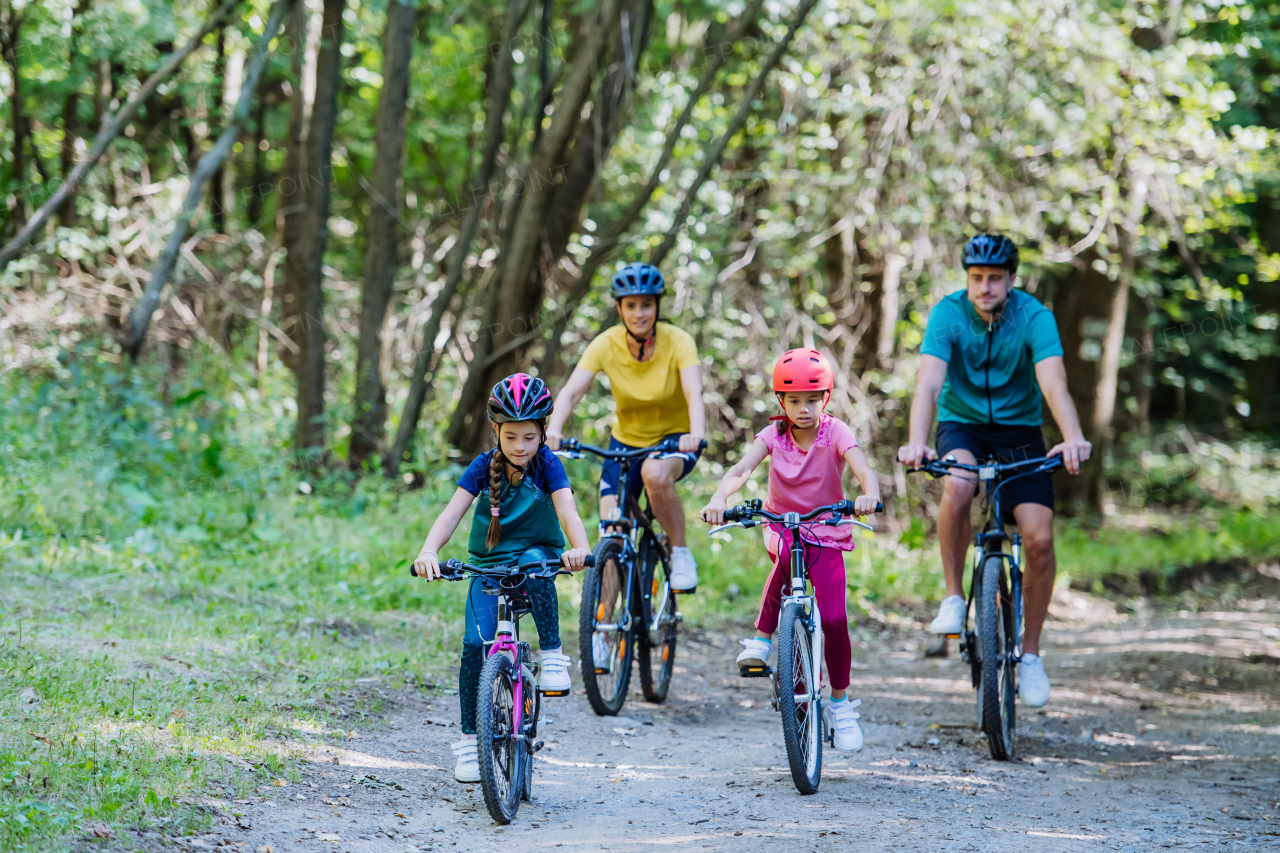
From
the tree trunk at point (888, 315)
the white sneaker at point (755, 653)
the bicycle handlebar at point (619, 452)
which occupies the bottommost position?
the white sneaker at point (755, 653)

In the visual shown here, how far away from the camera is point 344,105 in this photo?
742 inches

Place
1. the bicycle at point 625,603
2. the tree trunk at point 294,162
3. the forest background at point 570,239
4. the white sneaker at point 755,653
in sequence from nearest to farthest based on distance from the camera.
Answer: the white sneaker at point 755,653 → the bicycle at point 625,603 → the forest background at point 570,239 → the tree trunk at point 294,162

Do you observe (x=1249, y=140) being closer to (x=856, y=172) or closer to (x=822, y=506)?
(x=856, y=172)

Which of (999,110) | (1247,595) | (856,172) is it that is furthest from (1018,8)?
(1247,595)

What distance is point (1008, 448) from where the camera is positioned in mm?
6383

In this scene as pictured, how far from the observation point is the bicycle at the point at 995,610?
19.5 ft

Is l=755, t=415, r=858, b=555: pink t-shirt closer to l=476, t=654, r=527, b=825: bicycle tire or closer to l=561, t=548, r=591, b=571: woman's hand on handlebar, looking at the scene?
l=561, t=548, r=591, b=571: woman's hand on handlebar

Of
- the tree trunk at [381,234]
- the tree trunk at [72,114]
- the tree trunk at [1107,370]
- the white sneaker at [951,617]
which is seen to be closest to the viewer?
the white sneaker at [951,617]

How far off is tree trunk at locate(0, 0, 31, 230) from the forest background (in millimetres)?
41

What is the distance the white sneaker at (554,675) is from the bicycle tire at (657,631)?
195 centimetres

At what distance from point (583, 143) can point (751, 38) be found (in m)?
2.61

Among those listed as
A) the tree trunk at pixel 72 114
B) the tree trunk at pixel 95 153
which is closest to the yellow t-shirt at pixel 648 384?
the tree trunk at pixel 95 153

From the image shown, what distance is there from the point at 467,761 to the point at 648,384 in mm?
2713

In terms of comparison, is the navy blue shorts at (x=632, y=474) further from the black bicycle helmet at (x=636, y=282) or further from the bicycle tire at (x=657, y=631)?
the black bicycle helmet at (x=636, y=282)
